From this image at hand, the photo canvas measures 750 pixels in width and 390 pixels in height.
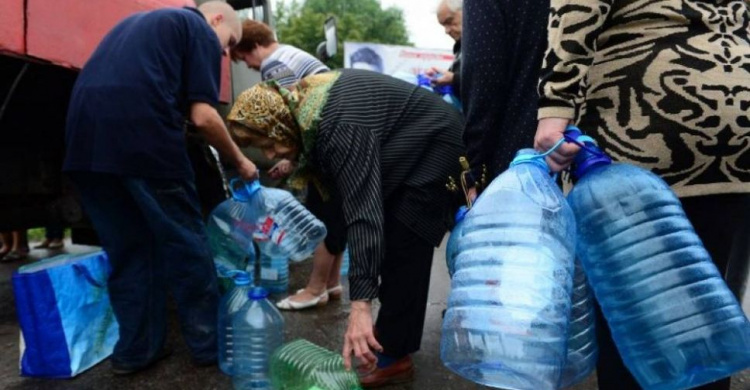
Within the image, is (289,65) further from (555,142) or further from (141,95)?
(555,142)

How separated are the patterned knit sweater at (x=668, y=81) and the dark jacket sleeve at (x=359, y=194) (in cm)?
65

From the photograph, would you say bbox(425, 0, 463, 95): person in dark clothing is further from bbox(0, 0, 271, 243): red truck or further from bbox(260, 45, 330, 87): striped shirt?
bbox(0, 0, 271, 243): red truck

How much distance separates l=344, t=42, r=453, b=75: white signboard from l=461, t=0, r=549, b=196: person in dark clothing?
37.4 feet

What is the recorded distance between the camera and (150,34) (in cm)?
244

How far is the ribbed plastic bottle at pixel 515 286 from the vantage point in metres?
1.01

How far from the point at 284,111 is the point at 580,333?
4.07ft

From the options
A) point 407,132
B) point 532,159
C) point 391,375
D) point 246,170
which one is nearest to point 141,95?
point 246,170

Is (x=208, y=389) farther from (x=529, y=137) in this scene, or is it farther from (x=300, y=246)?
(x=529, y=137)

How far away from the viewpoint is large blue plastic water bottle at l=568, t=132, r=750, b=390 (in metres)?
1.08

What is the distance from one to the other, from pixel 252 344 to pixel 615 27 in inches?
81.1

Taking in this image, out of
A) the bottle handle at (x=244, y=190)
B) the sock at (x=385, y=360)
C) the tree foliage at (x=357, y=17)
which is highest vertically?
the tree foliage at (x=357, y=17)

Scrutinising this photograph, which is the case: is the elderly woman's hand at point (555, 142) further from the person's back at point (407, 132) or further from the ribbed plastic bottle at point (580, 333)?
the person's back at point (407, 132)

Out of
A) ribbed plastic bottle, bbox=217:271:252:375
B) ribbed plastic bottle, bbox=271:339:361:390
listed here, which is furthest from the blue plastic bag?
ribbed plastic bottle, bbox=271:339:361:390

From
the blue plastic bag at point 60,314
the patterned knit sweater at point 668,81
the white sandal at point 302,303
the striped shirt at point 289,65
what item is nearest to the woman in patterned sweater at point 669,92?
the patterned knit sweater at point 668,81
